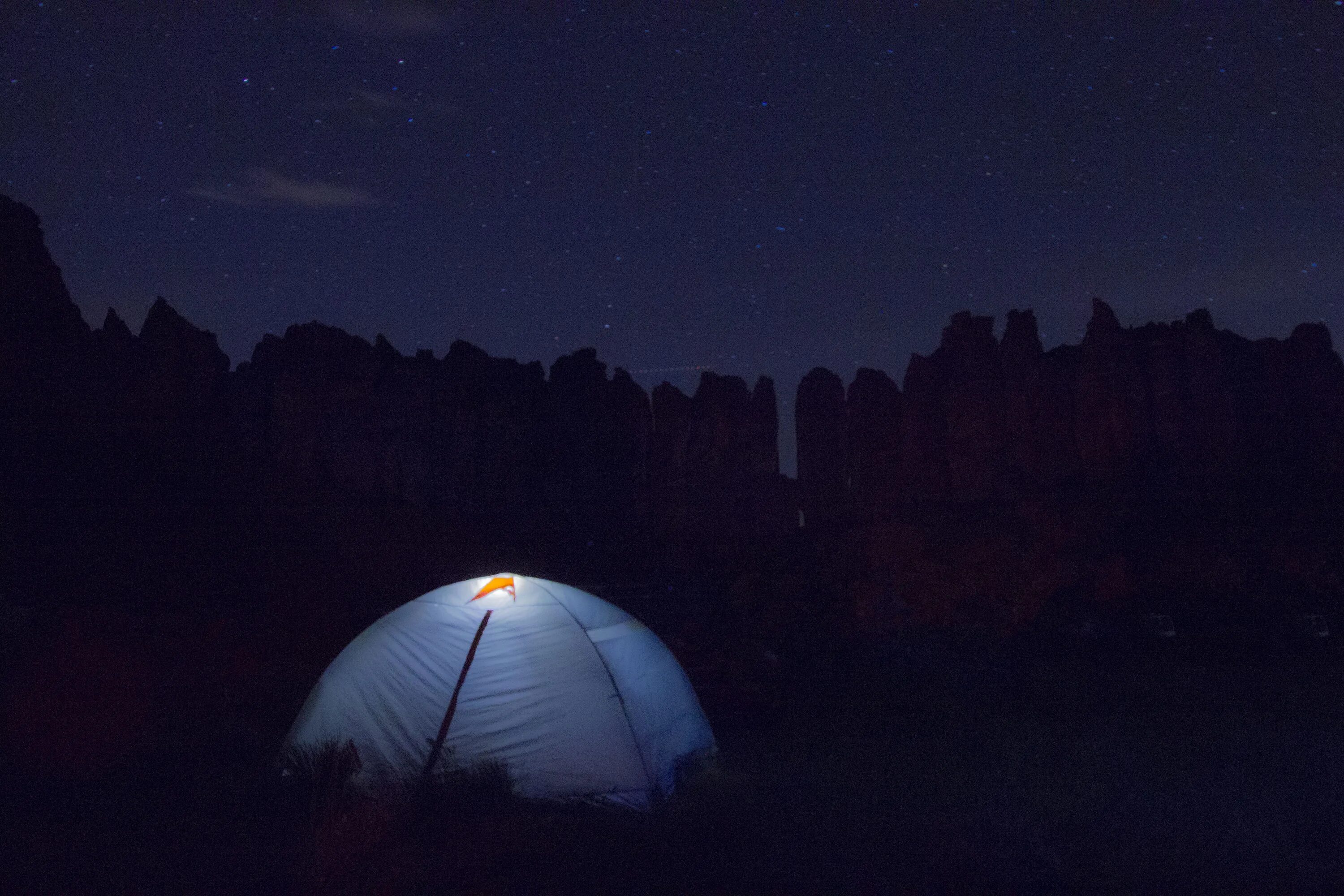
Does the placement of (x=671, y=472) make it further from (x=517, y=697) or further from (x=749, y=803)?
(x=749, y=803)

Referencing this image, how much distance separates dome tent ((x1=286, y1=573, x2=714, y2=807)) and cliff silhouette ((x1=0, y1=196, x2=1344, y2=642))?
642 inches

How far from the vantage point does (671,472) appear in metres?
50.8

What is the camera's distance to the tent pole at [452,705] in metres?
8.55

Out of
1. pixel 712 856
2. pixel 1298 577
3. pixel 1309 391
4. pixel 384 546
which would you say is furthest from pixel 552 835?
pixel 1309 391

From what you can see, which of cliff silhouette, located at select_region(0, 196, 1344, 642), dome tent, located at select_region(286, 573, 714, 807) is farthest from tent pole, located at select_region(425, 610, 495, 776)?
cliff silhouette, located at select_region(0, 196, 1344, 642)

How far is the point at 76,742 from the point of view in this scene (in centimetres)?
1080

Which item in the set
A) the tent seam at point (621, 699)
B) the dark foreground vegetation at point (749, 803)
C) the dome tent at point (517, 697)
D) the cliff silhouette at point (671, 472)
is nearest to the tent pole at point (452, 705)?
the dome tent at point (517, 697)

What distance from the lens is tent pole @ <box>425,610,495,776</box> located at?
336 inches

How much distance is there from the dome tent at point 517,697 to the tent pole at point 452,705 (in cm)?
2

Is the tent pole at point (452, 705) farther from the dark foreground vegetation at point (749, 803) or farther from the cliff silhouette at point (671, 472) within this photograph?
the cliff silhouette at point (671, 472)

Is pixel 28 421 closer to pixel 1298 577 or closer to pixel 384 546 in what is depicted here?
pixel 384 546

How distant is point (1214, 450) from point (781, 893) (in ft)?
158

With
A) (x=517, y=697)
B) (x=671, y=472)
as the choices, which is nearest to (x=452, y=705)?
(x=517, y=697)

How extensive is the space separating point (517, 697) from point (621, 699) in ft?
3.78
